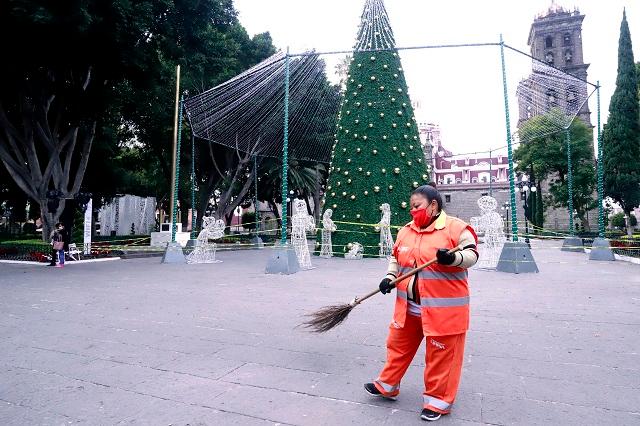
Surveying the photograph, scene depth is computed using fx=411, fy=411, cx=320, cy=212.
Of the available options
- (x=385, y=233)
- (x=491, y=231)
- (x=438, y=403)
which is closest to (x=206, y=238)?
(x=385, y=233)

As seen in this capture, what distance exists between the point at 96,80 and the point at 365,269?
14340 mm

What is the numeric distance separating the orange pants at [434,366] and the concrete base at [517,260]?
9048 millimetres

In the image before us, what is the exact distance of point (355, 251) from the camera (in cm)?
1565

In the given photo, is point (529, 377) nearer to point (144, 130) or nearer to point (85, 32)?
point (85, 32)

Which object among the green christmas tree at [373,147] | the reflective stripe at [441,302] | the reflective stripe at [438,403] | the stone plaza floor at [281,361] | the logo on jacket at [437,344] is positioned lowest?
the stone plaza floor at [281,361]

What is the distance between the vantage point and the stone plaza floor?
293 centimetres

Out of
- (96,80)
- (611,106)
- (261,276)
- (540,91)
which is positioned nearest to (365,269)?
(261,276)

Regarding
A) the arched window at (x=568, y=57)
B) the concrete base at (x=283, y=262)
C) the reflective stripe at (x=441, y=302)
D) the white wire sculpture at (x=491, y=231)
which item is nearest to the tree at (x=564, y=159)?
the arched window at (x=568, y=57)

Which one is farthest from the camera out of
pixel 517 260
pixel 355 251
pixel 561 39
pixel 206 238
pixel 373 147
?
pixel 561 39

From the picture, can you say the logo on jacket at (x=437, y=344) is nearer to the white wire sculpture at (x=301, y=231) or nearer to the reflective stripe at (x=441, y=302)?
the reflective stripe at (x=441, y=302)

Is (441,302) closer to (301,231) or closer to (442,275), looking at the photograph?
(442,275)

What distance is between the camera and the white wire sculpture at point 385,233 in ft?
49.3

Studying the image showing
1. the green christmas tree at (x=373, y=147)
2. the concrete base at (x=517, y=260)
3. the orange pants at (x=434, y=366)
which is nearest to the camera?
the orange pants at (x=434, y=366)

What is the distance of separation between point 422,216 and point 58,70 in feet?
58.4
